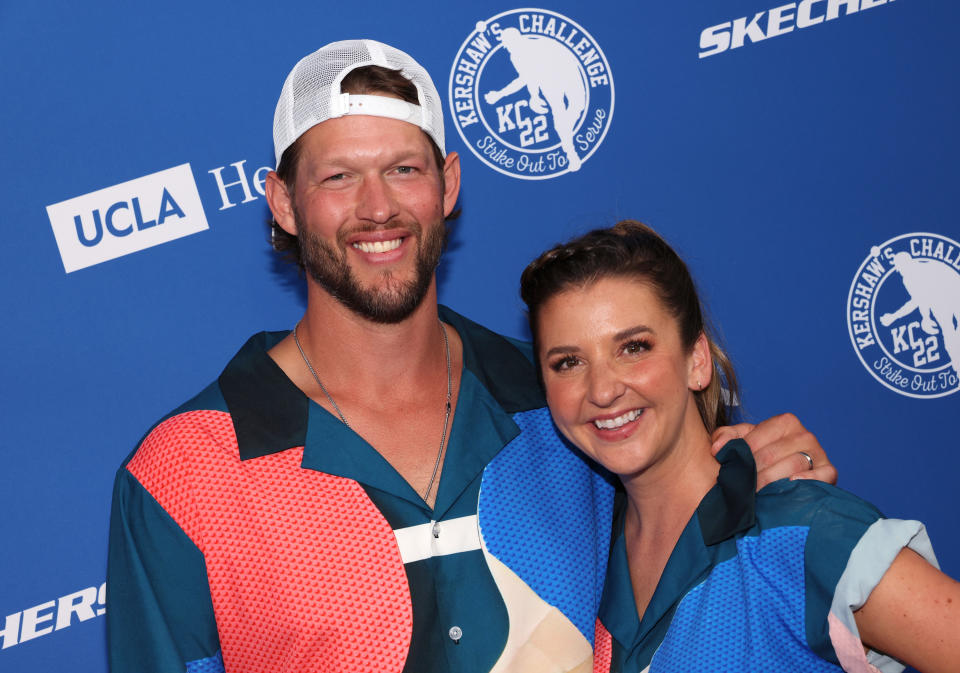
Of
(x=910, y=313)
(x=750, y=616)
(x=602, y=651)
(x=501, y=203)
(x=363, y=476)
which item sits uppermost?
(x=501, y=203)

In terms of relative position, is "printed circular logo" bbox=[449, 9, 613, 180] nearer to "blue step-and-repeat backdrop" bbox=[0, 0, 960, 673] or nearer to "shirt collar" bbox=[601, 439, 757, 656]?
"blue step-and-repeat backdrop" bbox=[0, 0, 960, 673]

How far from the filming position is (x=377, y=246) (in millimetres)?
1880

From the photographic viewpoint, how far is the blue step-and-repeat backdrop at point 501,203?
2166mm

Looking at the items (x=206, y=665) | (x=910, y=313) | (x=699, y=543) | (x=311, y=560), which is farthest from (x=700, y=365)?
(x=910, y=313)

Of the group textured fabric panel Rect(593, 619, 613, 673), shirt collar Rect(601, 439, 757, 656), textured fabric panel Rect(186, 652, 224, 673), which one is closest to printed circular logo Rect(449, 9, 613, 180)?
shirt collar Rect(601, 439, 757, 656)

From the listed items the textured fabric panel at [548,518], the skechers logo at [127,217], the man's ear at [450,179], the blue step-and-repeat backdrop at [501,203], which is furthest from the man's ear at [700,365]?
the skechers logo at [127,217]

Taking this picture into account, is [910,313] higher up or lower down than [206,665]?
higher up

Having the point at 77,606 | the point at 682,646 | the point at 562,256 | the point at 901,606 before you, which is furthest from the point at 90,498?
the point at 901,606

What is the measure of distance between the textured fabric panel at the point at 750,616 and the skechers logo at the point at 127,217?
1.37 m

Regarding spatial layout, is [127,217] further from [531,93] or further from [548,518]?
[548,518]

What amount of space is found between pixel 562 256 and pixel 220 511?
2.48ft

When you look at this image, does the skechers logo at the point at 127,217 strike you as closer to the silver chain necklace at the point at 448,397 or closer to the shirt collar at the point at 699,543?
the silver chain necklace at the point at 448,397

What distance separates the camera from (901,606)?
1.49 meters

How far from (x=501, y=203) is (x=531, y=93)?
0.28m
